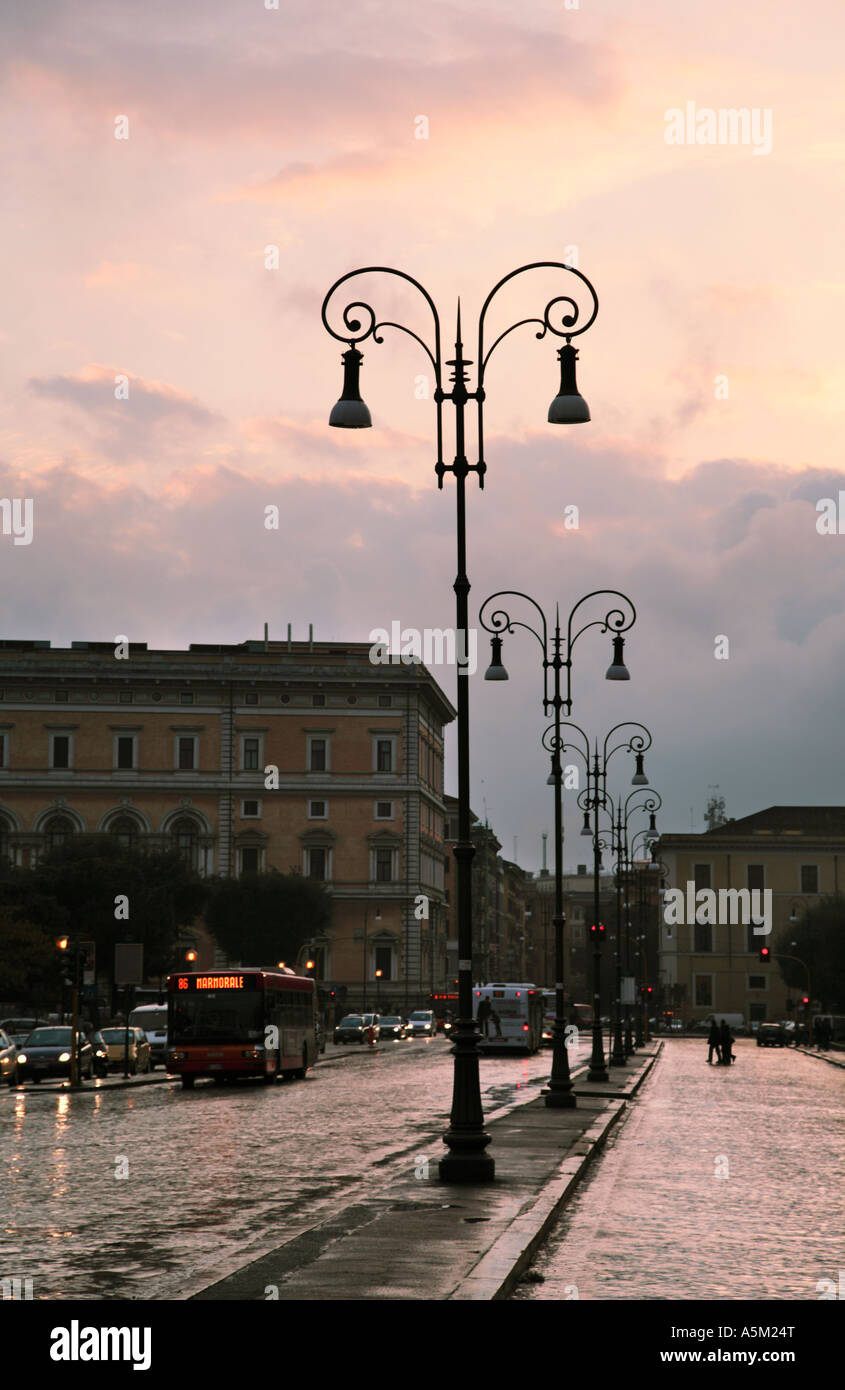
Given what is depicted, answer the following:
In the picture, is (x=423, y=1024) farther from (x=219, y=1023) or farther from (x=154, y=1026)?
(x=219, y=1023)

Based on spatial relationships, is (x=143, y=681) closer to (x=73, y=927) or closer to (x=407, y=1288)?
(x=73, y=927)

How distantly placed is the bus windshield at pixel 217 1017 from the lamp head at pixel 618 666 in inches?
521

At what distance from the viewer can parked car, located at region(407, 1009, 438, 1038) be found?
94875mm

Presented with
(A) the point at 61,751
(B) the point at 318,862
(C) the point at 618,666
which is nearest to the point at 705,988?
(B) the point at 318,862

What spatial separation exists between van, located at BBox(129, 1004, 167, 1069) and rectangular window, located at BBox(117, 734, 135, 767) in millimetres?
50120

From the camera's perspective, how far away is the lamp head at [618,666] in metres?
30.6

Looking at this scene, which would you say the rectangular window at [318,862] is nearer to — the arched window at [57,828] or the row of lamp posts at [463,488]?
the arched window at [57,828]

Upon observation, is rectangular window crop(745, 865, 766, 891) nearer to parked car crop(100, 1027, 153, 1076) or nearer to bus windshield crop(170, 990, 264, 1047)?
parked car crop(100, 1027, 153, 1076)

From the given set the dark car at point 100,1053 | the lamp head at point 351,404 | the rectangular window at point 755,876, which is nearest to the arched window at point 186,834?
the rectangular window at point 755,876

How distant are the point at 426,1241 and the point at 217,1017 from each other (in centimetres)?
2841

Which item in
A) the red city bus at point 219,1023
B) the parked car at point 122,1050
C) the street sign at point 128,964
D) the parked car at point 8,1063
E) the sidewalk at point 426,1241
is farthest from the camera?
the parked car at point 122,1050

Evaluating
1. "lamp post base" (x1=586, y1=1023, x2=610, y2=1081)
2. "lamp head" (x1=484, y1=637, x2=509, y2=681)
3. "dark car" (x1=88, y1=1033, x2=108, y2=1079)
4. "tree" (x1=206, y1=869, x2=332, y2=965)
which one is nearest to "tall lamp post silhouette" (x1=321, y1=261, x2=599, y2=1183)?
"lamp head" (x1=484, y1=637, x2=509, y2=681)

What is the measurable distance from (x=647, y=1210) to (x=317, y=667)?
316 ft
